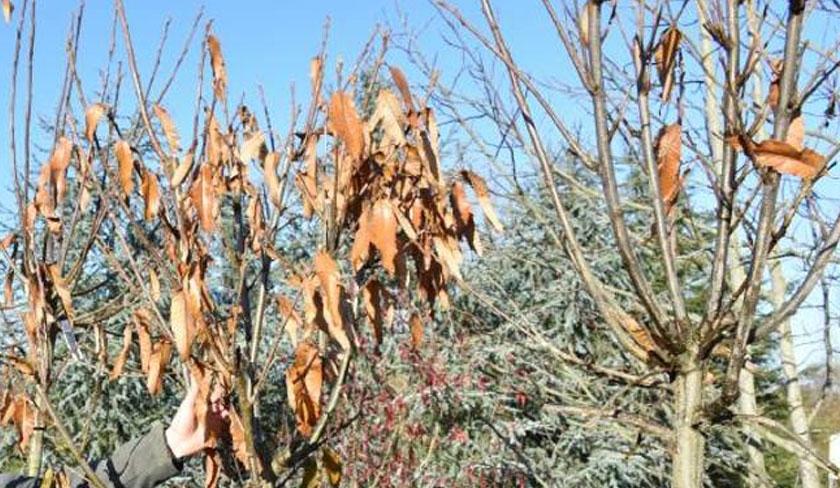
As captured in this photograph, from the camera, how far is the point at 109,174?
2061mm

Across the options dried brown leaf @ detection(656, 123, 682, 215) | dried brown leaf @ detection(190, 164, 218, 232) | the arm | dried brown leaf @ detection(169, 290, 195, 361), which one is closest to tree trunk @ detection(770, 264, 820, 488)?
the arm

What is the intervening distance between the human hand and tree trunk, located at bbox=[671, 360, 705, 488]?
932mm

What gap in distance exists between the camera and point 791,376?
743 centimetres

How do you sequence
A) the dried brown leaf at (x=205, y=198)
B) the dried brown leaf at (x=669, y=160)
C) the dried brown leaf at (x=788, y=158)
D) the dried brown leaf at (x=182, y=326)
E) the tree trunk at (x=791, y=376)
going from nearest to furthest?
the dried brown leaf at (x=788, y=158)
the dried brown leaf at (x=669, y=160)
the dried brown leaf at (x=182, y=326)
the dried brown leaf at (x=205, y=198)
the tree trunk at (x=791, y=376)

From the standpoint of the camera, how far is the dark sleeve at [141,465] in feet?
7.58

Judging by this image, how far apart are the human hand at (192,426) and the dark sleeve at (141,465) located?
0.03 metres

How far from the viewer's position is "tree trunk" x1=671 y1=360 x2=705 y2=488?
5.32 feet

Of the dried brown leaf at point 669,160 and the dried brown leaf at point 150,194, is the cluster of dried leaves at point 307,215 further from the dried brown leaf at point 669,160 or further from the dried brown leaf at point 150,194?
the dried brown leaf at point 669,160

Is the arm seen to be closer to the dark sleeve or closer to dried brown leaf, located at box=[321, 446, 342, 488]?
the dark sleeve

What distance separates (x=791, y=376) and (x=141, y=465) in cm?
624

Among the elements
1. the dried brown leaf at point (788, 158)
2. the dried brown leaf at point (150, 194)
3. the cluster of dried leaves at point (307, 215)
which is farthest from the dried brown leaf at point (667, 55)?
the dried brown leaf at point (150, 194)

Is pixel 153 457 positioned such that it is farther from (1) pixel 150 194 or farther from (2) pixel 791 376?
(2) pixel 791 376

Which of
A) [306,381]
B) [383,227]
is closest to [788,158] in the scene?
[383,227]

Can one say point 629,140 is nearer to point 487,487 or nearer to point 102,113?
point 102,113
